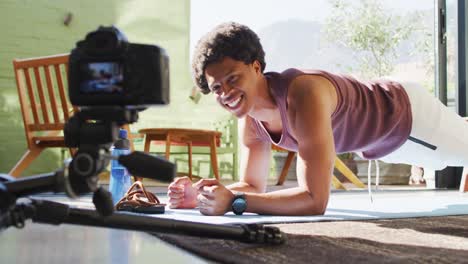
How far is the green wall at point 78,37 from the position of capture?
15.3 feet

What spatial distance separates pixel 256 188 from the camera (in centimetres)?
172

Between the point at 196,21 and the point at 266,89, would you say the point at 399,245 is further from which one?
the point at 196,21

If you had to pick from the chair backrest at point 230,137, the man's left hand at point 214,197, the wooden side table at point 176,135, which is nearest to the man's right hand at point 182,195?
the man's left hand at point 214,197

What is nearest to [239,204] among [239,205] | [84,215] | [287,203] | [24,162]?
[239,205]

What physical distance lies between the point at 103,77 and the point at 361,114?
1031 mm

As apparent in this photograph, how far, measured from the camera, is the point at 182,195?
168 cm

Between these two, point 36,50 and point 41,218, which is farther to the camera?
point 36,50

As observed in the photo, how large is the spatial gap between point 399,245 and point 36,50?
449 centimetres

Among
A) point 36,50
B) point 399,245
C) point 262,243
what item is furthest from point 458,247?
point 36,50

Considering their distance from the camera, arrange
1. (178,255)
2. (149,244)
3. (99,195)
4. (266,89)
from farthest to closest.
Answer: (266,89) → (149,244) → (178,255) → (99,195)

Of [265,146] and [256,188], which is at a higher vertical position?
[265,146]

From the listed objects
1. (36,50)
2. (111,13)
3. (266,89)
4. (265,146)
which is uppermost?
(111,13)

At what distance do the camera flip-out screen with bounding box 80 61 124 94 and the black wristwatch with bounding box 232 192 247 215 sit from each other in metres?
0.79

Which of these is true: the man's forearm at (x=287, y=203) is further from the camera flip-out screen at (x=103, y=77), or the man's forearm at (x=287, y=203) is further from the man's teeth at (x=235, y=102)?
the camera flip-out screen at (x=103, y=77)
